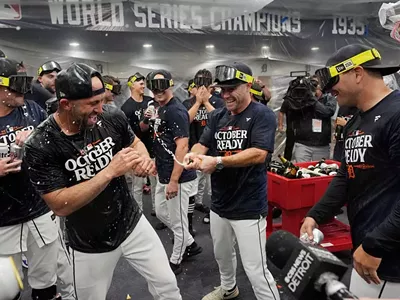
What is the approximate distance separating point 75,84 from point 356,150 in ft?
4.94

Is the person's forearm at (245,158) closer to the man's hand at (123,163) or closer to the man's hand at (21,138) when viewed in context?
the man's hand at (123,163)

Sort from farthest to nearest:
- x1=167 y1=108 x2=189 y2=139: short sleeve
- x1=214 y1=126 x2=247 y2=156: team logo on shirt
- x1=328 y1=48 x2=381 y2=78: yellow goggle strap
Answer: x1=167 y1=108 x2=189 y2=139: short sleeve
x1=214 y1=126 x2=247 y2=156: team logo on shirt
x1=328 y1=48 x2=381 y2=78: yellow goggle strap

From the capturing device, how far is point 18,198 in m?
2.62

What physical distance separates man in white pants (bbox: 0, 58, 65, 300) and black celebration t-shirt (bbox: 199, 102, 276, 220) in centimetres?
134

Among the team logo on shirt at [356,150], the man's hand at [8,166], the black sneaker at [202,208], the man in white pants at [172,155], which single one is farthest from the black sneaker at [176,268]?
the team logo on shirt at [356,150]

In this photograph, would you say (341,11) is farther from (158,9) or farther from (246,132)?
(246,132)

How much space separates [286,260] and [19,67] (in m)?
2.48

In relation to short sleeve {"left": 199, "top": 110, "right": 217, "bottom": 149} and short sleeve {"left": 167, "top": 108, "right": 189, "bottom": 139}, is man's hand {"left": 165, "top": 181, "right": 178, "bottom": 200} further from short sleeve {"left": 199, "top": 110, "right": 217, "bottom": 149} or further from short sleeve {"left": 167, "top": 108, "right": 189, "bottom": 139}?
short sleeve {"left": 199, "top": 110, "right": 217, "bottom": 149}

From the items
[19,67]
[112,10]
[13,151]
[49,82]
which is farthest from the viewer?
[112,10]

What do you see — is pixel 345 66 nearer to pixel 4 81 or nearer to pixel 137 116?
pixel 4 81

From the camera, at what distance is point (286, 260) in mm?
1214

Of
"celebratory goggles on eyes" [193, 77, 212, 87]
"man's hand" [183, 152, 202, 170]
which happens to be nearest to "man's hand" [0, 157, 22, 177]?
"man's hand" [183, 152, 202, 170]

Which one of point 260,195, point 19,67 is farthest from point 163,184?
point 19,67

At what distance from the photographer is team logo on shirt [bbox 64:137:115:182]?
2068 mm
